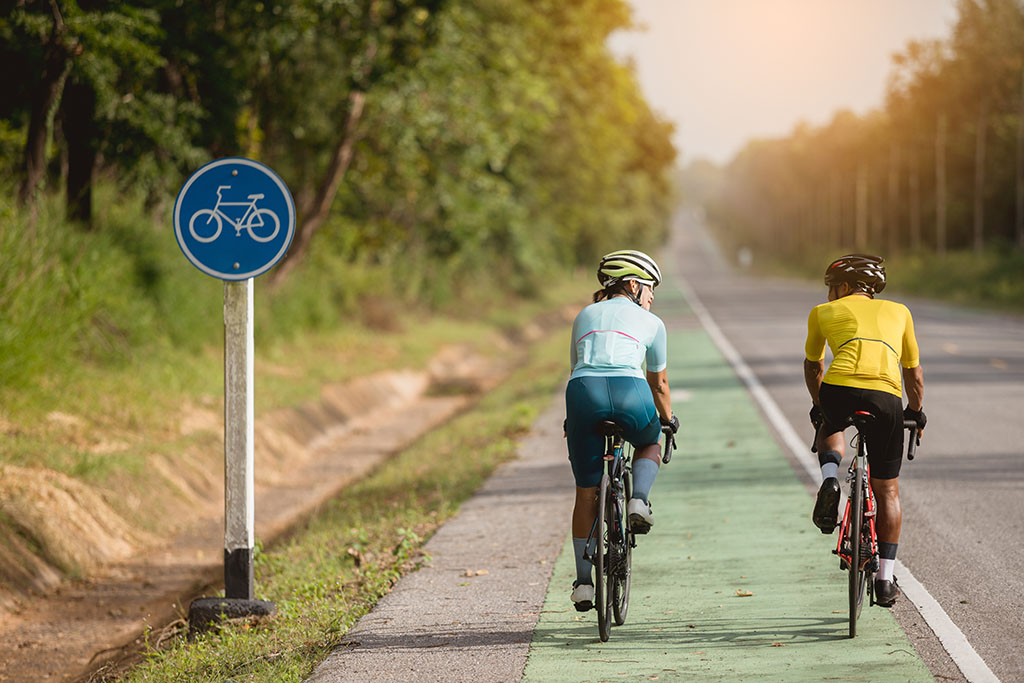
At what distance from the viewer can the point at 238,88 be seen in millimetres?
16031

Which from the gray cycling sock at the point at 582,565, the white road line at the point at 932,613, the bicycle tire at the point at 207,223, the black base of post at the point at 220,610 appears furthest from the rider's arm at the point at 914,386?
the bicycle tire at the point at 207,223

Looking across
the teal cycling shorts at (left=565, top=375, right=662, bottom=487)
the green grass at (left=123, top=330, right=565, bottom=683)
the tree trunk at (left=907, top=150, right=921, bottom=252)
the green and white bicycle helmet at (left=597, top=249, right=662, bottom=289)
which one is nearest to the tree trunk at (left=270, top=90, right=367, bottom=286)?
the green grass at (left=123, top=330, right=565, bottom=683)

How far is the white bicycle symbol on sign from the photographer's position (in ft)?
21.7

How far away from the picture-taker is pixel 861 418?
5586mm

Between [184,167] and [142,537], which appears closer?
[142,537]

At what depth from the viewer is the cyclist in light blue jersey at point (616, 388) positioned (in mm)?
5457

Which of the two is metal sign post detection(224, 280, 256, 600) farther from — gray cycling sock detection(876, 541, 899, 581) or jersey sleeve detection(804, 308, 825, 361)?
gray cycling sock detection(876, 541, 899, 581)

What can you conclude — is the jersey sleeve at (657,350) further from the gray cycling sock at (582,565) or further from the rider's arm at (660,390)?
the gray cycling sock at (582,565)

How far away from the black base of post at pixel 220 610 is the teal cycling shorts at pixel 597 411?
2.27 meters

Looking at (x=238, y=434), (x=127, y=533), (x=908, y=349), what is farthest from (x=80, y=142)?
(x=908, y=349)

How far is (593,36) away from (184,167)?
17.3 meters

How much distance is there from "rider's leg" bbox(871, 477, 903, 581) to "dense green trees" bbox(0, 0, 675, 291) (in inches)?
341

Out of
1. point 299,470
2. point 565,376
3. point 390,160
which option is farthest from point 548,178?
point 299,470

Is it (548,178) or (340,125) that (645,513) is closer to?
(340,125)
